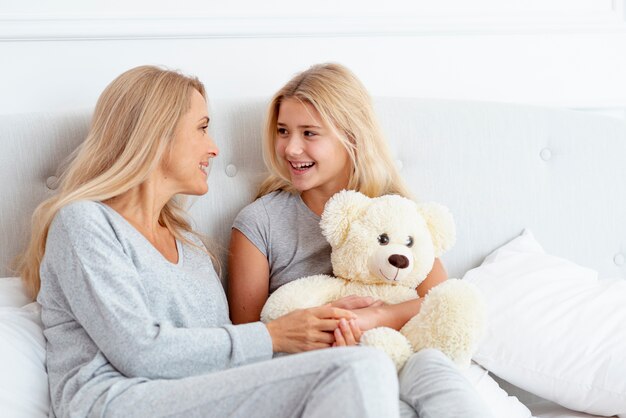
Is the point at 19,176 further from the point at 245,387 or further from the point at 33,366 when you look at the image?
the point at 245,387

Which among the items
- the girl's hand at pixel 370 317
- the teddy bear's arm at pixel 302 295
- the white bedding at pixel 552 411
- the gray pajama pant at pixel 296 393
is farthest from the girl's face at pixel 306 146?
the white bedding at pixel 552 411

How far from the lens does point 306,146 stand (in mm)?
1610

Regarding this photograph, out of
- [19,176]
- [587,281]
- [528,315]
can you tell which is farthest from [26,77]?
[587,281]

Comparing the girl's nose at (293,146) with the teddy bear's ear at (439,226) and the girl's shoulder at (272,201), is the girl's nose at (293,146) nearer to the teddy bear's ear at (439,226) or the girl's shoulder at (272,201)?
the girl's shoulder at (272,201)

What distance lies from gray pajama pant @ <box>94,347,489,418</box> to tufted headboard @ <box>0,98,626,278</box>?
0.56m

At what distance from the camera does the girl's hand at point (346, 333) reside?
54.4 inches

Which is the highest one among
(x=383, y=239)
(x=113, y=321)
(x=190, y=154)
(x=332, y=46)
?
(x=332, y=46)

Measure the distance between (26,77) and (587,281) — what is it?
4.45 feet

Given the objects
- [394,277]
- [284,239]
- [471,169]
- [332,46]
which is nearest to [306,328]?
[394,277]

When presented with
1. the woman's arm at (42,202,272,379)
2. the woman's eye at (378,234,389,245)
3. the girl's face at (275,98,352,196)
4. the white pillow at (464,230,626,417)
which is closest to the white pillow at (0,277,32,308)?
the woman's arm at (42,202,272,379)

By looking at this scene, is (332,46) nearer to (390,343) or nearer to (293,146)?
(293,146)

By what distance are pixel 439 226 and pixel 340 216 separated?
20 centimetres

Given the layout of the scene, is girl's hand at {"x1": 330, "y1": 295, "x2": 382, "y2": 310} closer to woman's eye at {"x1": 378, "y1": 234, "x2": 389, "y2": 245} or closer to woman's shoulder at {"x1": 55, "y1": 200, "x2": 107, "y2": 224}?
woman's eye at {"x1": 378, "y1": 234, "x2": 389, "y2": 245}

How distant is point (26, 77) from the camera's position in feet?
5.81
